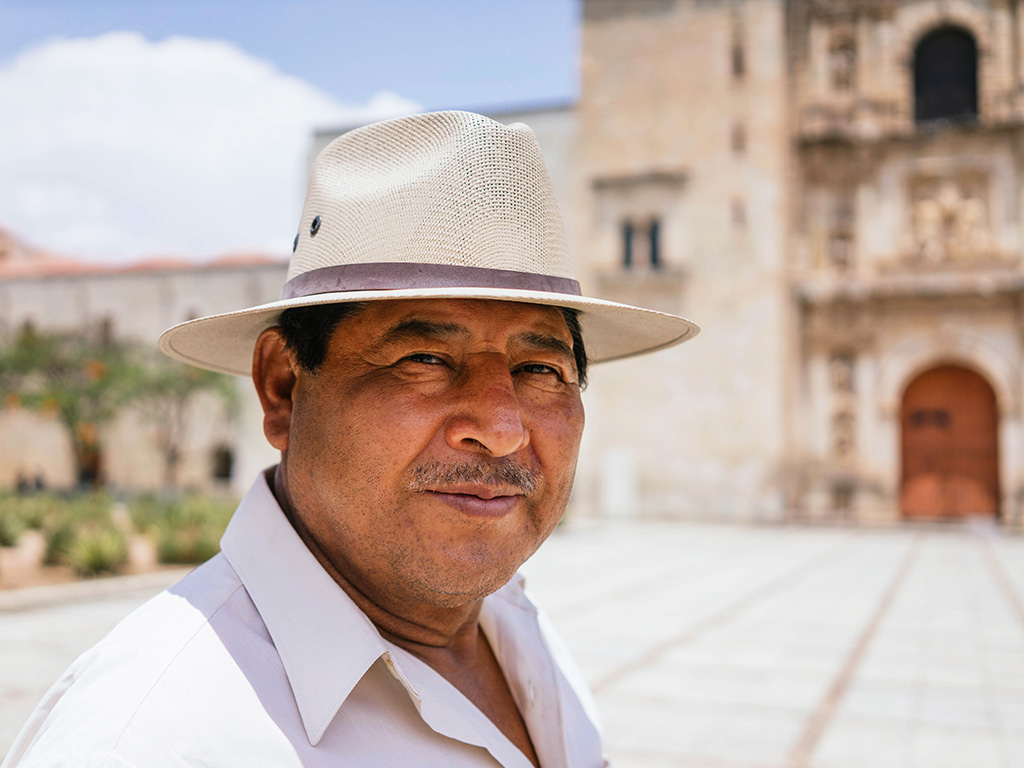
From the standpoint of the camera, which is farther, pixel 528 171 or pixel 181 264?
pixel 181 264

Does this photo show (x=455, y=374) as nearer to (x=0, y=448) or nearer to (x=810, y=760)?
(x=810, y=760)

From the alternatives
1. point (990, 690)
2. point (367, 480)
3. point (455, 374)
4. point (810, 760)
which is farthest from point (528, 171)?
point (990, 690)

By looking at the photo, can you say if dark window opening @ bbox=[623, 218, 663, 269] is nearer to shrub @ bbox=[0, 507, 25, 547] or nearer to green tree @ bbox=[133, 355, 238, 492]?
green tree @ bbox=[133, 355, 238, 492]

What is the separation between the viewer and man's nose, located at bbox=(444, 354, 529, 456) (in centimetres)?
118

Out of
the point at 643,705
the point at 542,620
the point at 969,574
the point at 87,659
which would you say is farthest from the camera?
the point at 969,574

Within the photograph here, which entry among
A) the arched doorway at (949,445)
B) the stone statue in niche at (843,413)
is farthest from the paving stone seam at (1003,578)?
the stone statue in niche at (843,413)

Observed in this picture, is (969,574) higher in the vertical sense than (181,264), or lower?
lower

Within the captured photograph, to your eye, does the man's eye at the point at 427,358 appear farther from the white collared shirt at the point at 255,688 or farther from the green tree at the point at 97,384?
the green tree at the point at 97,384

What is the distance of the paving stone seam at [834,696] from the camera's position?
4.75 meters

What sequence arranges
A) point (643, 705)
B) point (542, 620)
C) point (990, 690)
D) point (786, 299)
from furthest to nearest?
point (786, 299) → point (990, 690) → point (643, 705) → point (542, 620)

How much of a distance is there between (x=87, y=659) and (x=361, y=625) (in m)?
0.32

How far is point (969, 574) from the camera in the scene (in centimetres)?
1286

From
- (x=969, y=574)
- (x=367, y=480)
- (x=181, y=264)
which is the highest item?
(x=181, y=264)

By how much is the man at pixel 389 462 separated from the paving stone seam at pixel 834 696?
3927mm
